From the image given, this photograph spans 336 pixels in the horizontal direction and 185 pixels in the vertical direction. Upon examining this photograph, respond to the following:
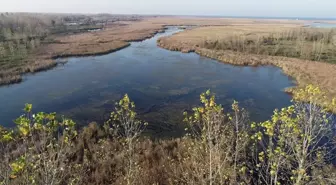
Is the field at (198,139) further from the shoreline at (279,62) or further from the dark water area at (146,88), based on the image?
the dark water area at (146,88)

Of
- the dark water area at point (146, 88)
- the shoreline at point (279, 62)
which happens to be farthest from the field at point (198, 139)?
the dark water area at point (146, 88)

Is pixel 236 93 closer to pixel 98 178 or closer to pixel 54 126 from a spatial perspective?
pixel 98 178

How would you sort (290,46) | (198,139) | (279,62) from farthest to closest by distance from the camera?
(290,46) < (279,62) < (198,139)

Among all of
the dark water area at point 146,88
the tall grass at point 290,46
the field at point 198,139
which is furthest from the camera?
the tall grass at point 290,46

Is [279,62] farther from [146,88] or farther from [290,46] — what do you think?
[146,88]

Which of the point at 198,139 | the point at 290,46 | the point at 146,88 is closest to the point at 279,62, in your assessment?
the point at 290,46

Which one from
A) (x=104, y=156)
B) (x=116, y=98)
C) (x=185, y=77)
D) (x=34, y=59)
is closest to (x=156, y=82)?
(x=185, y=77)
